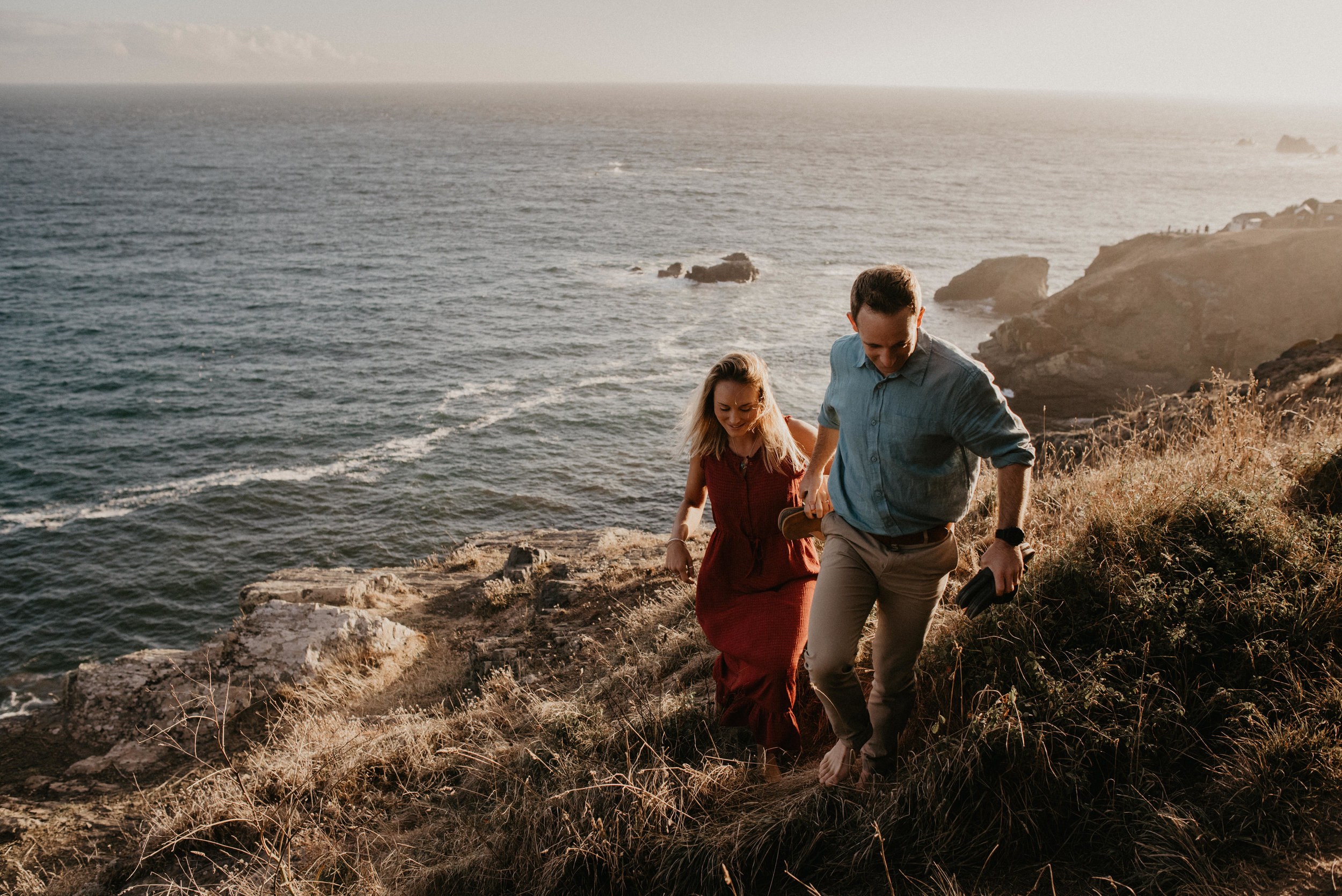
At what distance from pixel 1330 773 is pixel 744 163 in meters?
110

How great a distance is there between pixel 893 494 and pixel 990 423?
521 millimetres

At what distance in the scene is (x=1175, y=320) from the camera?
97.8 ft

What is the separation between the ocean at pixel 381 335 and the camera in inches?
842

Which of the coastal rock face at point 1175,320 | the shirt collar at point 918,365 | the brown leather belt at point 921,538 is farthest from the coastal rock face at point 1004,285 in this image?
the shirt collar at point 918,365

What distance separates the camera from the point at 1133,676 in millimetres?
3533

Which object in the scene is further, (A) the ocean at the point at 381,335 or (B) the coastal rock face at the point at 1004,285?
(B) the coastal rock face at the point at 1004,285

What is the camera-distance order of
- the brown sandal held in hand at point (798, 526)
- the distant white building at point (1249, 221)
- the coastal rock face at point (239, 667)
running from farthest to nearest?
the distant white building at point (1249, 221) < the coastal rock face at point (239, 667) < the brown sandal held in hand at point (798, 526)

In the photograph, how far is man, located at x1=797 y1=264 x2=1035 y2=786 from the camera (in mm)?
3027

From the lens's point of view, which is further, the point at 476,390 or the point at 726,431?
the point at 476,390

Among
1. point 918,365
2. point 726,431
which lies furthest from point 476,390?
point 918,365

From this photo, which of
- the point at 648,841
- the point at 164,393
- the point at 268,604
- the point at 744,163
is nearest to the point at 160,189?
the point at 164,393

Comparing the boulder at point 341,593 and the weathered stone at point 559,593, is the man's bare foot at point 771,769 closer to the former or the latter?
the weathered stone at point 559,593

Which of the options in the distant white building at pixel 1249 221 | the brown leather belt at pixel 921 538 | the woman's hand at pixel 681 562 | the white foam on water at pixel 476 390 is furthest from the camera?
the distant white building at pixel 1249 221

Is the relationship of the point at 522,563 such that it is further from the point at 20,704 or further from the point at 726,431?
the point at 20,704
